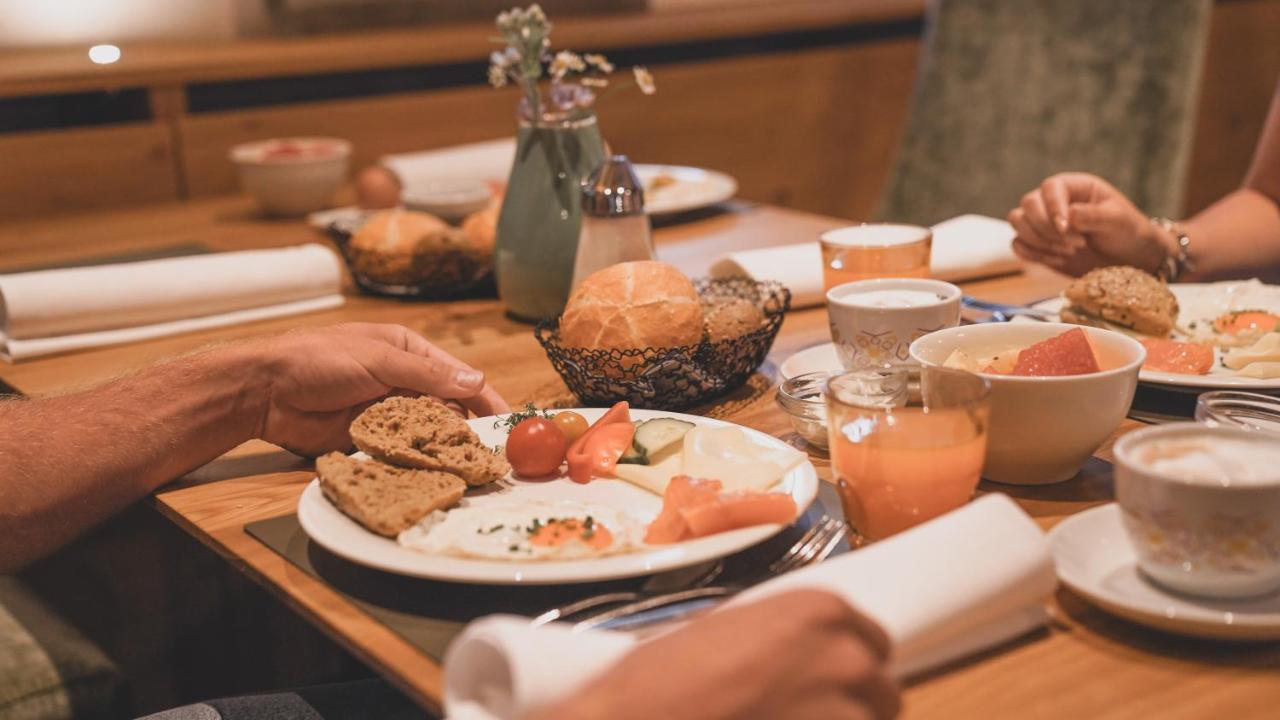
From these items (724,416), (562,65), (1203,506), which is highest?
(562,65)

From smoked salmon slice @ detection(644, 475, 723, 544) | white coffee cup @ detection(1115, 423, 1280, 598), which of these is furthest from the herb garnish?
white coffee cup @ detection(1115, 423, 1280, 598)

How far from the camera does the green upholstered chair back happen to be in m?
2.86

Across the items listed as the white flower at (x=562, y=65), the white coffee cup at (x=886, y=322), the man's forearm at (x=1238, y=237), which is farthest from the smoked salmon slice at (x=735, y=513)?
the man's forearm at (x=1238, y=237)

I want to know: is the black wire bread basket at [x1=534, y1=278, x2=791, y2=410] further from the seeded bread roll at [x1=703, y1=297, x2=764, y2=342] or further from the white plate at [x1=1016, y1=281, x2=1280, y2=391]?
the white plate at [x1=1016, y1=281, x2=1280, y2=391]

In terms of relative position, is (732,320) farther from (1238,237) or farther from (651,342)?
(1238,237)

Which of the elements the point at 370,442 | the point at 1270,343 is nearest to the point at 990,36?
the point at 1270,343

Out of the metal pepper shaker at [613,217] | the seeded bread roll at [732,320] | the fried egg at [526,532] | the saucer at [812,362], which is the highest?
the metal pepper shaker at [613,217]

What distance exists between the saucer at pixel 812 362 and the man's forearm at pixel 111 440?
597 mm

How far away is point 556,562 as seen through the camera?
101 centimetres

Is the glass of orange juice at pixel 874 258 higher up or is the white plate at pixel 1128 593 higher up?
the glass of orange juice at pixel 874 258

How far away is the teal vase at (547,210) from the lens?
1.87 metres

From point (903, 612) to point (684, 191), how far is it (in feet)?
6.12

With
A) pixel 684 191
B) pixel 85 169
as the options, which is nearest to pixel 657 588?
pixel 684 191

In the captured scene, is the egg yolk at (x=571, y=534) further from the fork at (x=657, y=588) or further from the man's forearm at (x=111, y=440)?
the man's forearm at (x=111, y=440)
